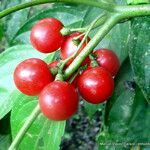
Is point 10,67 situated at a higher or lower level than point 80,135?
higher

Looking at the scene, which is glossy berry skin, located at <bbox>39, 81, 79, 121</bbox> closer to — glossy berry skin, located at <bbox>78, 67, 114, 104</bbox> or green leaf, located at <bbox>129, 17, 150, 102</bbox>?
glossy berry skin, located at <bbox>78, 67, 114, 104</bbox>

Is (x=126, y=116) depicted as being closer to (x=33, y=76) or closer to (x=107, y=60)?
(x=107, y=60)

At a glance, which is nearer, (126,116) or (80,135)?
(126,116)

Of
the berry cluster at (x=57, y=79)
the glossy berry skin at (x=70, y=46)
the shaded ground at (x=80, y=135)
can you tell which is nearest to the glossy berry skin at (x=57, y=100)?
the berry cluster at (x=57, y=79)

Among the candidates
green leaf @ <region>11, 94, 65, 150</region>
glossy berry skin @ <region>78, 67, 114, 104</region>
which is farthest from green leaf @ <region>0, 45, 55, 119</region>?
glossy berry skin @ <region>78, 67, 114, 104</region>

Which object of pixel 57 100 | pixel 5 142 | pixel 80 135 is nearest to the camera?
pixel 57 100

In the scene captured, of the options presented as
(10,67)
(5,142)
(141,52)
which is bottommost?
(5,142)

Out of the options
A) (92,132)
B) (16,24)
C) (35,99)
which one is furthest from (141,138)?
(92,132)

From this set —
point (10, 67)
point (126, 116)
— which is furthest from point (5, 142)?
point (126, 116)
